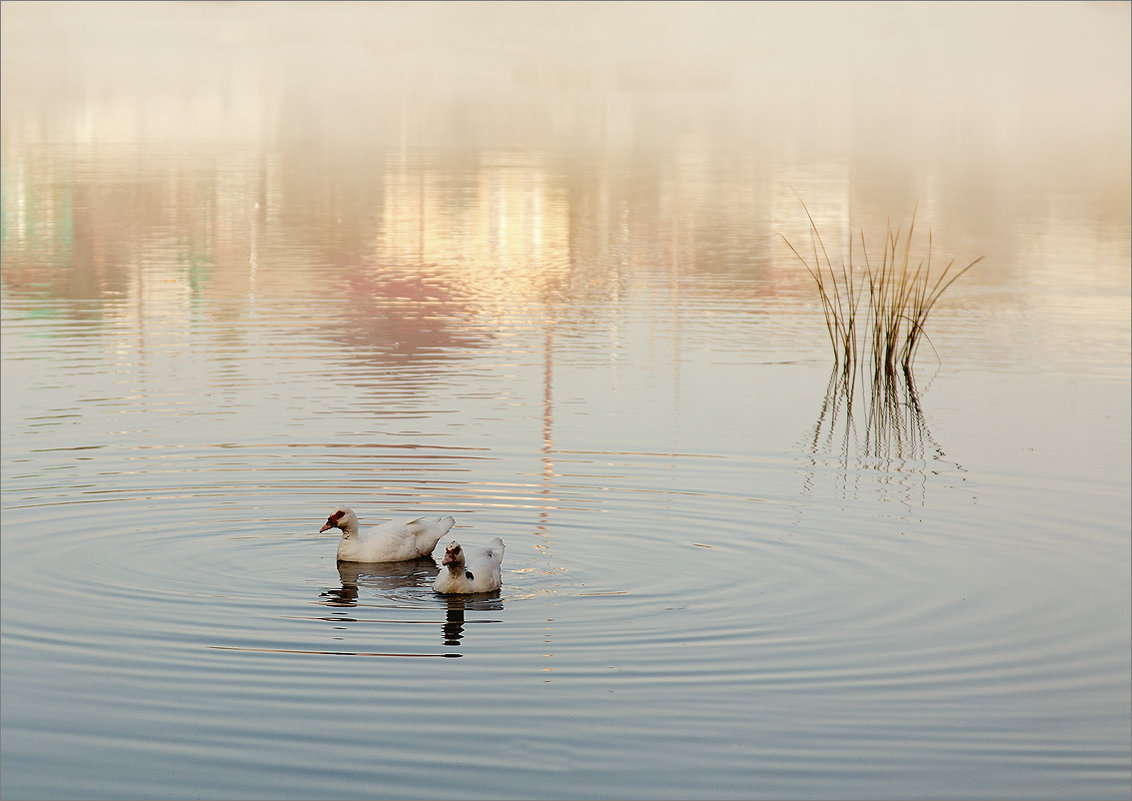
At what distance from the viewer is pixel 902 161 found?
3039 inches

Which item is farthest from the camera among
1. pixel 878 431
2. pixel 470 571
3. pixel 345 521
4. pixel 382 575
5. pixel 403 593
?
pixel 878 431

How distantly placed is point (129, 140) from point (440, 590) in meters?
85.9

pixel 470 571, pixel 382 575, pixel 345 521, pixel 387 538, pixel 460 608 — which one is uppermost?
pixel 345 521

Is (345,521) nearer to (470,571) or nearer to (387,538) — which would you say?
(387,538)

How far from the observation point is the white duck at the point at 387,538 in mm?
13836

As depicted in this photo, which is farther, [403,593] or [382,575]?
[382,575]

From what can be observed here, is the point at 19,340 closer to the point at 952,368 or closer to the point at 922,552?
the point at 952,368

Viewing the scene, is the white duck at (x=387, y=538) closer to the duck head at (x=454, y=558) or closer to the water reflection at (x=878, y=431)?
the duck head at (x=454, y=558)

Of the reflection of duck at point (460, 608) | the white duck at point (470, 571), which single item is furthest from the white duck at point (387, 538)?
the reflection of duck at point (460, 608)

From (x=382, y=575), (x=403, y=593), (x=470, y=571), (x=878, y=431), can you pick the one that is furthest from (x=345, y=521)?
(x=878, y=431)

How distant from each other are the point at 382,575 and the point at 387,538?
1.08ft

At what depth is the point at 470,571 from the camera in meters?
12.8

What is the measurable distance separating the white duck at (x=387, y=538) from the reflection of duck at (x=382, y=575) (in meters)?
0.06

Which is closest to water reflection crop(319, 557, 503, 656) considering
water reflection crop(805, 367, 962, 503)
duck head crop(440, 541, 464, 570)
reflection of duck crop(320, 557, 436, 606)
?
reflection of duck crop(320, 557, 436, 606)
